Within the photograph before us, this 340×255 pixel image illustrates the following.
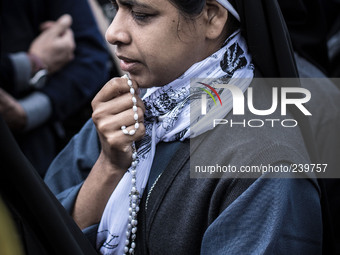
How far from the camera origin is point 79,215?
6.53 ft

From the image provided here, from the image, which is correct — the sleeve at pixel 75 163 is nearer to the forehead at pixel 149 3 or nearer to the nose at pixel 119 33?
the nose at pixel 119 33

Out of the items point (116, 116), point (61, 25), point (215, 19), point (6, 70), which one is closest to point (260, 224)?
point (116, 116)

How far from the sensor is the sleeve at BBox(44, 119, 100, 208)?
2.18 m

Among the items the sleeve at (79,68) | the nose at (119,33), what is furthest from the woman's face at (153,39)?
the sleeve at (79,68)

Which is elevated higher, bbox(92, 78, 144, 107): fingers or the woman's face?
the woman's face

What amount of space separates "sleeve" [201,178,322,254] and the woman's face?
49 centimetres

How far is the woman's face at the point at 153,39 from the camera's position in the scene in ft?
5.70

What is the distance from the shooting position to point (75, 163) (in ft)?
7.19

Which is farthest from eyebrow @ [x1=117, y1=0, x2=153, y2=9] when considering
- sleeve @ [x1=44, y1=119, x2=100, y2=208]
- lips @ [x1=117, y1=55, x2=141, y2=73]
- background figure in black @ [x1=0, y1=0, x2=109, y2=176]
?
background figure in black @ [x1=0, y1=0, x2=109, y2=176]

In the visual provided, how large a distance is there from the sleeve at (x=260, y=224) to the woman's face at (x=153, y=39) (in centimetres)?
49

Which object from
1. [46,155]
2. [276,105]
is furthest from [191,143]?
[46,155]

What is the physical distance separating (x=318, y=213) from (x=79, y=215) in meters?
0.86

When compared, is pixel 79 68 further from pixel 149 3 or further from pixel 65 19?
pixel 149 3

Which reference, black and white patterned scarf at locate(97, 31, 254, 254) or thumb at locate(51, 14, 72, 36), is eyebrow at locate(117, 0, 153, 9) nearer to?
black and white patterned scarf at locate(97, 31, 254, 254)
